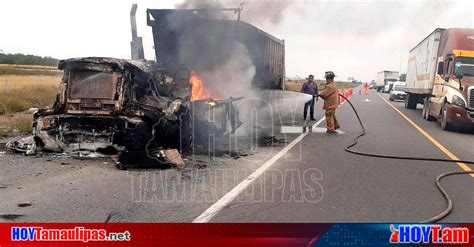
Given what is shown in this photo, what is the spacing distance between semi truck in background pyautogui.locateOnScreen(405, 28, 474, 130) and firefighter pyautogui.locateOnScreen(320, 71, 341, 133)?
402 cm

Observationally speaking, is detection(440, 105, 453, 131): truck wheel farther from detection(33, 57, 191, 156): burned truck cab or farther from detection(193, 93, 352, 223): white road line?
detection(33, 57, 191, 156): burned truck cab

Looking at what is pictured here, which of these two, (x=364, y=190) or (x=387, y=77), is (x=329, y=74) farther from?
(x=387, y=77)

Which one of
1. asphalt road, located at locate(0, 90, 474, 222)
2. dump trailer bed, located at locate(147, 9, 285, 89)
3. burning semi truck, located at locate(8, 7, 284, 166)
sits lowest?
asphalt road, located at locate(0, 90, 474, 222)

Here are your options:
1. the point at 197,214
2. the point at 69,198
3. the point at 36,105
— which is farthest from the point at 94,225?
the point at 36,105

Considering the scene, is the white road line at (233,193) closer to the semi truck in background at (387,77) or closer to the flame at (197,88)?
the flame at (197,88)

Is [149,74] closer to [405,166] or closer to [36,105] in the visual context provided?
[405,166]

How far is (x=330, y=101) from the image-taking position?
1250cm

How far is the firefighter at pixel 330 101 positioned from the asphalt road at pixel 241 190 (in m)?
3.49

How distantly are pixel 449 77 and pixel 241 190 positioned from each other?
11423 millimetres

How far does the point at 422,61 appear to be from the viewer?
19.8m

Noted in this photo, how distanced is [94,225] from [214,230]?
77 centimetres

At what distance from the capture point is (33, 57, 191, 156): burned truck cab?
7.47 m

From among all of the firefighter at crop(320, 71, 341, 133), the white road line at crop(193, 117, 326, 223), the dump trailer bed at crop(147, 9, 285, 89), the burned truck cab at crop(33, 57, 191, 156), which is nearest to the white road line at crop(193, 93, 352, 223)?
the white road line at crop(193, 117, 326, 223)

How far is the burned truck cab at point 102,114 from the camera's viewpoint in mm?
7473
